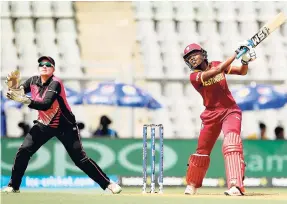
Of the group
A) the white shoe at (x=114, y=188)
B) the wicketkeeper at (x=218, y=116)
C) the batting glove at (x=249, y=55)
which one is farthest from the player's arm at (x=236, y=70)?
the white shoe at (x=114, y=188)

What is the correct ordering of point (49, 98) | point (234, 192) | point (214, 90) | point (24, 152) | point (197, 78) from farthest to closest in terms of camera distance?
1. point (24, 152)
2. point (49, 98)
3. point (214, 90)
4. point (197, 78)
5. point (234, 192)

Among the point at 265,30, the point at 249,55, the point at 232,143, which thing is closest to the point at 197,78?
the point at 249,55

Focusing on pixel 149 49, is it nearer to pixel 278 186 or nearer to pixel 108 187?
pixel 278 186

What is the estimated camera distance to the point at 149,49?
2875 centimetres

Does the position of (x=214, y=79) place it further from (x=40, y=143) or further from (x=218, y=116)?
(x=40, y=143)

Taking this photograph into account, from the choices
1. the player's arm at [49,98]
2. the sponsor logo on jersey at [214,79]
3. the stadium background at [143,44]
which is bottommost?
the player's arm at [49,98]

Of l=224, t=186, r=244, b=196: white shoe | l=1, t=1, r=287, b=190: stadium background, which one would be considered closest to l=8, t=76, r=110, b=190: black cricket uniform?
l=224, t=186, r=244, b=196: white shoe

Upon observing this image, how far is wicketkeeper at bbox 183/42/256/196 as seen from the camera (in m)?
13.0

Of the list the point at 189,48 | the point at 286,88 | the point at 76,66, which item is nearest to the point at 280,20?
the point at 189,48

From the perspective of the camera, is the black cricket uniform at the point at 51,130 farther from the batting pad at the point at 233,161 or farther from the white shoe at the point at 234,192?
the white shoe at the point at 234,192

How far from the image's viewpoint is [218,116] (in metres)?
13.4

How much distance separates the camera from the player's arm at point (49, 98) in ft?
44.0

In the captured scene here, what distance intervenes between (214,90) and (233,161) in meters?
0.91

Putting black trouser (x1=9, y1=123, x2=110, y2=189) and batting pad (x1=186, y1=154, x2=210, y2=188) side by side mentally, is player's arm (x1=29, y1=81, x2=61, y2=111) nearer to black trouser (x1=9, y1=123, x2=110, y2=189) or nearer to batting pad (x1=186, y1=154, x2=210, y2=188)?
black trouser (x1=9, y1=123, x2=110, y2=189)
